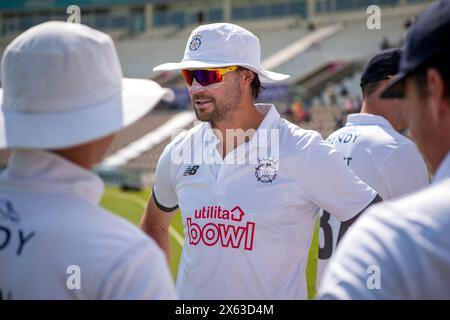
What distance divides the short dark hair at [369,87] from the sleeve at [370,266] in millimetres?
2845

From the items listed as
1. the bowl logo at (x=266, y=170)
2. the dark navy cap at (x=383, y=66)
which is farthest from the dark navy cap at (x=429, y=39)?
the dark navy cap at (x=383, y=66)

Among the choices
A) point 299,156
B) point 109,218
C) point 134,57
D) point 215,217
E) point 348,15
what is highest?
point 109,218

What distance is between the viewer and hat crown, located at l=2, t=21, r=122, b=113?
1.80 m

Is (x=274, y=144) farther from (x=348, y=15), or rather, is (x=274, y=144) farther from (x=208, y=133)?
(x=348, y=15)

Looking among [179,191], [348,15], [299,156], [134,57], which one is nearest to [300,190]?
[299,156]

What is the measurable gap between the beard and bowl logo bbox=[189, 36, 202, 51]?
0.28 m

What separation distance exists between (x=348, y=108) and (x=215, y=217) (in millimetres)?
22739

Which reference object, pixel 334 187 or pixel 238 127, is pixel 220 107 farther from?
pixel 334 187

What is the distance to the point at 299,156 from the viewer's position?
3.48 metres

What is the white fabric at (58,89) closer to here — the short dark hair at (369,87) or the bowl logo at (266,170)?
the bowl logo at (266,170)

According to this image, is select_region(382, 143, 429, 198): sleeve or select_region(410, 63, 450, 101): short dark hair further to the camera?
select_region(382, 143, 429, 198): sleeve

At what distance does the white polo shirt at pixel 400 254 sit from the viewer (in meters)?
1.46

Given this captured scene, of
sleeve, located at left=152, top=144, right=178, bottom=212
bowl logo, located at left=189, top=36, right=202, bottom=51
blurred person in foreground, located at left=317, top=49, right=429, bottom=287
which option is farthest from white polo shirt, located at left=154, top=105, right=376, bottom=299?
bowl logo, located at left=189, top=36, right=202, bottom=51

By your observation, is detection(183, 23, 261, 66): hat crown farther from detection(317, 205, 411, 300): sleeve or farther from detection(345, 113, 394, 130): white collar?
detection(317, 205, 411, 300): sleeve
